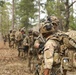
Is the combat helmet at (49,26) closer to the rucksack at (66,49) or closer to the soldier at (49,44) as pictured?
the soldier at (49,44)

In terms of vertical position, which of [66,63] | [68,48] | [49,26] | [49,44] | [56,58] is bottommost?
[66,63]

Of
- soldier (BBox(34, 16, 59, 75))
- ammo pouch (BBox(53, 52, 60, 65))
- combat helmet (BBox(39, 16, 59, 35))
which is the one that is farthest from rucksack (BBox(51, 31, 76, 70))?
combat helmet (BBox(39, 16, 59, 35))

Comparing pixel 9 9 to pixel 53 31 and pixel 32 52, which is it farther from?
pixel 53 31

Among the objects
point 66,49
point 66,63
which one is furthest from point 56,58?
point 66,49

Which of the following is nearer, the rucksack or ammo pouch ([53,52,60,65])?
ammo pouch ([53,52,60,65])

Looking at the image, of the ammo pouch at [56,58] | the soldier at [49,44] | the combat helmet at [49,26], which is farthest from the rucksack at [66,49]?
the combat helmet at [49,26]

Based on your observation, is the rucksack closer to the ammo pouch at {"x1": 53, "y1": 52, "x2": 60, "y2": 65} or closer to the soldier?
the ammo pouch at {"x1": 53, "y1": 52, "x2": 60, "y2": 65}

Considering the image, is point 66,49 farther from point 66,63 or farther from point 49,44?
point 49,44

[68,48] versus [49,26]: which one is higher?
[49,26]

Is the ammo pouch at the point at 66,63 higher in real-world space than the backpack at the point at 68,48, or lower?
lower

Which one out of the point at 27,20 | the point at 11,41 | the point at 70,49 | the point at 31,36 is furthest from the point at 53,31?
the point at 27,20

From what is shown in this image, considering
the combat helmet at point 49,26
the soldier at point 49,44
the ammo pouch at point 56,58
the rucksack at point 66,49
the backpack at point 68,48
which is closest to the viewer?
the soldier at point 49,44

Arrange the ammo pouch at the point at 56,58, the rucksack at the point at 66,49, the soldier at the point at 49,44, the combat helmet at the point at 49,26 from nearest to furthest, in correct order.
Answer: the soldier at the point at 49,44
the ammo pouch at the point at 56,58
the rucksack at the point at 66,49
the combat helmet at the point at 49,26

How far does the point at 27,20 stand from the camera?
156 feet
